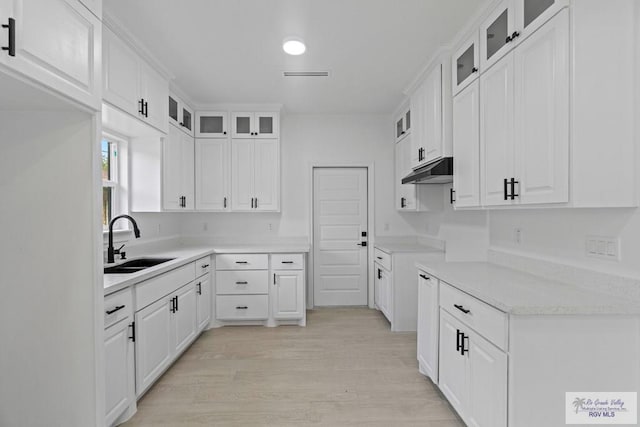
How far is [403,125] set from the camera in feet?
12.9

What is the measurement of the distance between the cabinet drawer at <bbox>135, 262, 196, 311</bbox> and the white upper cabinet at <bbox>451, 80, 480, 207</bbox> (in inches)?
95.4

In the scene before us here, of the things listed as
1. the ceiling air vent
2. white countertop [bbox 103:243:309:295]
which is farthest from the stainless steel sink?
the ceiling air vent

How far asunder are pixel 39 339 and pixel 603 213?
111 inches

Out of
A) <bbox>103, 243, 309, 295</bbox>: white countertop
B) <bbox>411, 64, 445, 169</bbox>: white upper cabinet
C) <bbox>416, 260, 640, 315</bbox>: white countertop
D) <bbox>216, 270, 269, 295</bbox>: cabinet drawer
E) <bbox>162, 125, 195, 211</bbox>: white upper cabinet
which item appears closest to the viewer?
<bbox>416, 260, 640, 315</bbox>: white countertop

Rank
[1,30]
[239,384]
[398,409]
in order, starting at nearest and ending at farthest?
[1,30] < [398,409] < [239,384]

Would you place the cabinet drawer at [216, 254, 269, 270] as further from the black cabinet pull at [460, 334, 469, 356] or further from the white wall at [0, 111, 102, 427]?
the black cabinet pull at [460, 334, 469, 356]

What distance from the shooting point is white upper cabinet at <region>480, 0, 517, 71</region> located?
1.81m

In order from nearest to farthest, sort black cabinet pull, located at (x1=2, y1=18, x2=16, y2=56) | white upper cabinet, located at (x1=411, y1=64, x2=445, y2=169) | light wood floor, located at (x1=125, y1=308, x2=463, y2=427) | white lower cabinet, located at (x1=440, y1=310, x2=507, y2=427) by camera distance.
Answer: black cabinet pull, located at (x1=2, y1=18, x2=16, y2=56)
white lower cabinet, located at (x1=440, y1=310, x2=507, y2=427)
light wood floor, located at (x1=125, y1=308, x2=463, y2=427)
white upper cabinet, located at (x1=411, y1=64, x2=445, y2=169)

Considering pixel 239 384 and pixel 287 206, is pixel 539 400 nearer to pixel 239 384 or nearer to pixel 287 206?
pixel 239 384

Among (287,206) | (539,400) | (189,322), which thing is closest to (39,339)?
(189,322)

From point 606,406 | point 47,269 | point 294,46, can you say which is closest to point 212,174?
point 294,46

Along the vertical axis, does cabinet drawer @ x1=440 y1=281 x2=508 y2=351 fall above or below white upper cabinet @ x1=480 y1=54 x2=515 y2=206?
below

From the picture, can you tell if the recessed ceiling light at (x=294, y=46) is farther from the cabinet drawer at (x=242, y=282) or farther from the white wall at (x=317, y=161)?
the cabinet drawer at (x=242, y=282)

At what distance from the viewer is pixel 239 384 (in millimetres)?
2449
